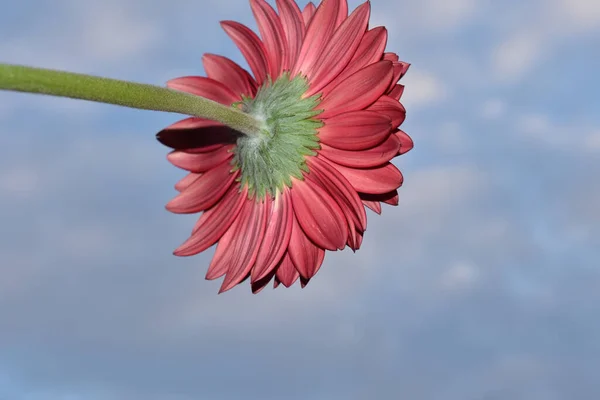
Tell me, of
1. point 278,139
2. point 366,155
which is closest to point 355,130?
point 366,155

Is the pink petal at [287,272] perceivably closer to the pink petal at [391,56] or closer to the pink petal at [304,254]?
the pink petal at [304,254]

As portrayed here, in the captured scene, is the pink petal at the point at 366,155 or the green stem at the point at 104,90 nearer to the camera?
the green stem at the point at 104,90

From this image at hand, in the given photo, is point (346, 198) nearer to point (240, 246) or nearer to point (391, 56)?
point (240, 246)

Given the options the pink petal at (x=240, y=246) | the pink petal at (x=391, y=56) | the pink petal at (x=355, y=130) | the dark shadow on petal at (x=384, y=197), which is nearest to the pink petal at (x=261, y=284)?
the pink petal at (x=240, y=246)

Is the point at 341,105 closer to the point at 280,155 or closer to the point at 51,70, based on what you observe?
the point at 280,155

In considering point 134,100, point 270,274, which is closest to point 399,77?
point 270,274

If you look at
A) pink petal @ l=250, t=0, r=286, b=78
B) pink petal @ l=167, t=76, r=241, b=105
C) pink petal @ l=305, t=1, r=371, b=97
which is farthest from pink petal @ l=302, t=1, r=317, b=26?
pink petal @ l=167, t=76, r=241, b=105
